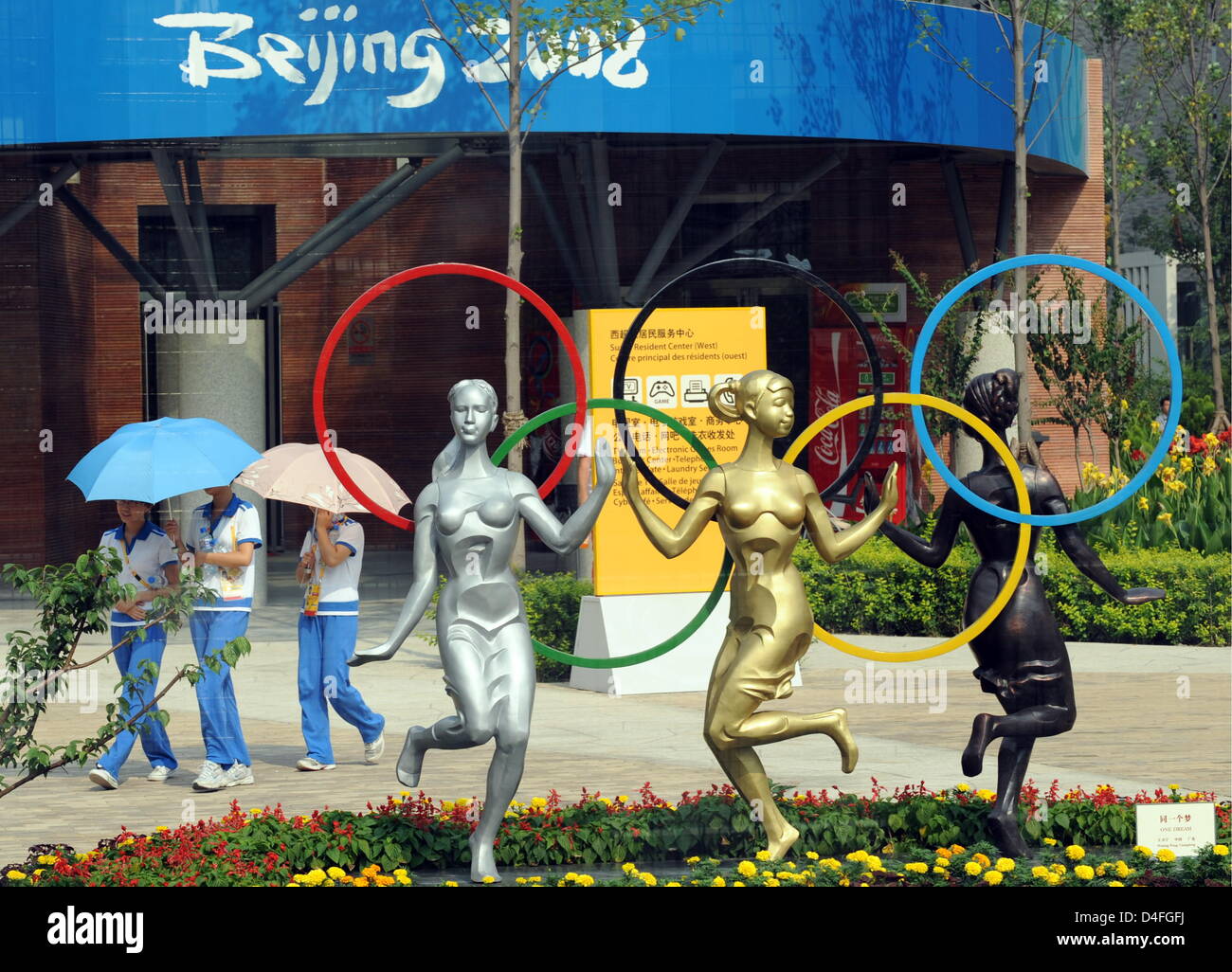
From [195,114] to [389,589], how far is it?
5417 millimetres

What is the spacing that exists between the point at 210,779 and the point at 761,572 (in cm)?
385

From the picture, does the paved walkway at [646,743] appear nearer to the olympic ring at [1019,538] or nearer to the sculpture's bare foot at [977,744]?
the sculpture's bare foot at [977,744]

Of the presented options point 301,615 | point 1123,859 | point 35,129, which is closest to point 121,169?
point 35,129

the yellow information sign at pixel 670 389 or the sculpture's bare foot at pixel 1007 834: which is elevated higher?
the yellow information sign at pixel 670 389

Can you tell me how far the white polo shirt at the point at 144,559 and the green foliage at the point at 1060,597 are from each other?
249 inches

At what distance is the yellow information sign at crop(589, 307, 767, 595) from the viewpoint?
12.8 m

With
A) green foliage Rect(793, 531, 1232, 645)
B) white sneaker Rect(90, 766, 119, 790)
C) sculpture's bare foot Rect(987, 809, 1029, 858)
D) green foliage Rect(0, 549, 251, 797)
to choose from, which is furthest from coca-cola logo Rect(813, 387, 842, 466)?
green foliage Rect(0, 549, 251, 797)

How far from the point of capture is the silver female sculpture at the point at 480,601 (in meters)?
7.28

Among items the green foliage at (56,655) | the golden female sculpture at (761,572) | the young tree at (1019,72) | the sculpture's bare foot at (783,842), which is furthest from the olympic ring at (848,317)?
the young tree at (1019,72)

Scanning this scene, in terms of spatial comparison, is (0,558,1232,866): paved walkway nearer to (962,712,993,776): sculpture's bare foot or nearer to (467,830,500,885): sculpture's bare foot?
(962,712,993,776): sculpture's bare foot
